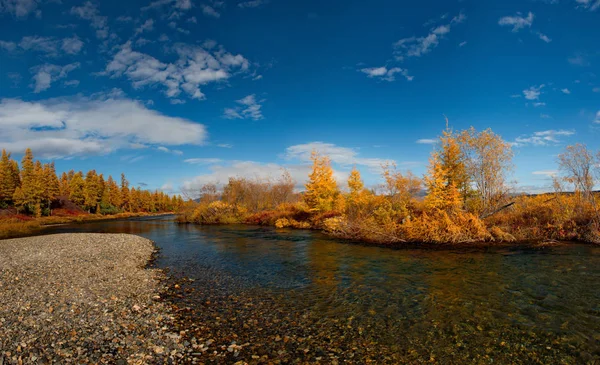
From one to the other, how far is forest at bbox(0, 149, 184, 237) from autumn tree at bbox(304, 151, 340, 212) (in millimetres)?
38647

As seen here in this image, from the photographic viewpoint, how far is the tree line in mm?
70250

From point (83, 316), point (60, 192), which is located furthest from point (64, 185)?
point (83, 316)

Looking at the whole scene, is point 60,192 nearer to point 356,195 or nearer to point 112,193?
point 112,193

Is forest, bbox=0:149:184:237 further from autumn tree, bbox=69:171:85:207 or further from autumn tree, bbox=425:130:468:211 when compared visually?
autumn tree, bbox=425:130:468:211

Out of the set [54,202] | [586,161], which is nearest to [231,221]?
[586,161]

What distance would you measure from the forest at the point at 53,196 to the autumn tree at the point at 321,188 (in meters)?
38.6

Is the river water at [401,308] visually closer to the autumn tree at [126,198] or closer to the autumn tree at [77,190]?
the autumn tree at [77,190]

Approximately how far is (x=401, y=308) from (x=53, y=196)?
100830mm

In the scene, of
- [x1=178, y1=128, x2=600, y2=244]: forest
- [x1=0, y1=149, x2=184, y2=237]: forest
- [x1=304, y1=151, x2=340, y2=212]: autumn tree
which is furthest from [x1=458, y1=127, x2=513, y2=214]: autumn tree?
[x1=0, y1=149, x2=184, y2=237]: forest

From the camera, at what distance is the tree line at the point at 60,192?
230ft

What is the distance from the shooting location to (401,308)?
31.8 ft

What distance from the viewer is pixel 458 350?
22.7ft

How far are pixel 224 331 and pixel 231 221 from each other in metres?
46.4

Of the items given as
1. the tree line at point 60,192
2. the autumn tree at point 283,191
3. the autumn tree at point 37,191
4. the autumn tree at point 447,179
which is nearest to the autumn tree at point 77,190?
the tree line at point 60,192
